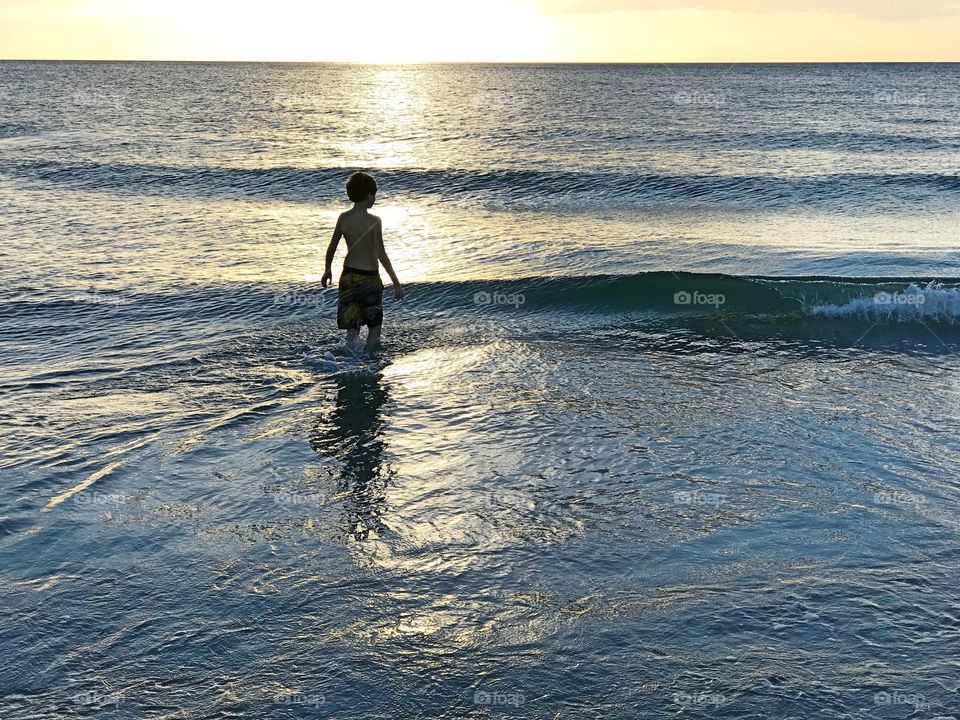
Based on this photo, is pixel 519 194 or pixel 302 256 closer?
pixel 302 256

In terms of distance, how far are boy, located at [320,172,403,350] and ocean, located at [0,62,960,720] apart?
1.51 feet

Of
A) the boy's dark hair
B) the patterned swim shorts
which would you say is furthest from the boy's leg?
the boy's dark hair

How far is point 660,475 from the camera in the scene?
19.7 ft

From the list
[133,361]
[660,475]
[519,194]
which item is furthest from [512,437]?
[519,194]

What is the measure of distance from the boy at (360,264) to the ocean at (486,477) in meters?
0.46

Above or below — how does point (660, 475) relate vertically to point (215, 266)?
below

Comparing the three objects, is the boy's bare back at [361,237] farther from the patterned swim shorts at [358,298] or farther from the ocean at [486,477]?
the ocean at [486,477]

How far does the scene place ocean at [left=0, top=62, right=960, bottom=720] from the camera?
388cm

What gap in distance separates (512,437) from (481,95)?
69424mm

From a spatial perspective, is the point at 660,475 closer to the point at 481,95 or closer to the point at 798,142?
the point at 798,142

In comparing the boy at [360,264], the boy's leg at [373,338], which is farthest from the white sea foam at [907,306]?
the boy at [360,264]

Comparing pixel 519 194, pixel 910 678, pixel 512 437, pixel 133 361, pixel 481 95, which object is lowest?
pixel 910 678

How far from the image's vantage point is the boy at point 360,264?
8039 millimetres

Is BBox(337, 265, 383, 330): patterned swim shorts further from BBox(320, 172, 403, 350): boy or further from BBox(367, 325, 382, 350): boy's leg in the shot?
BBox(367, 325, 382, 350): boy's leg
